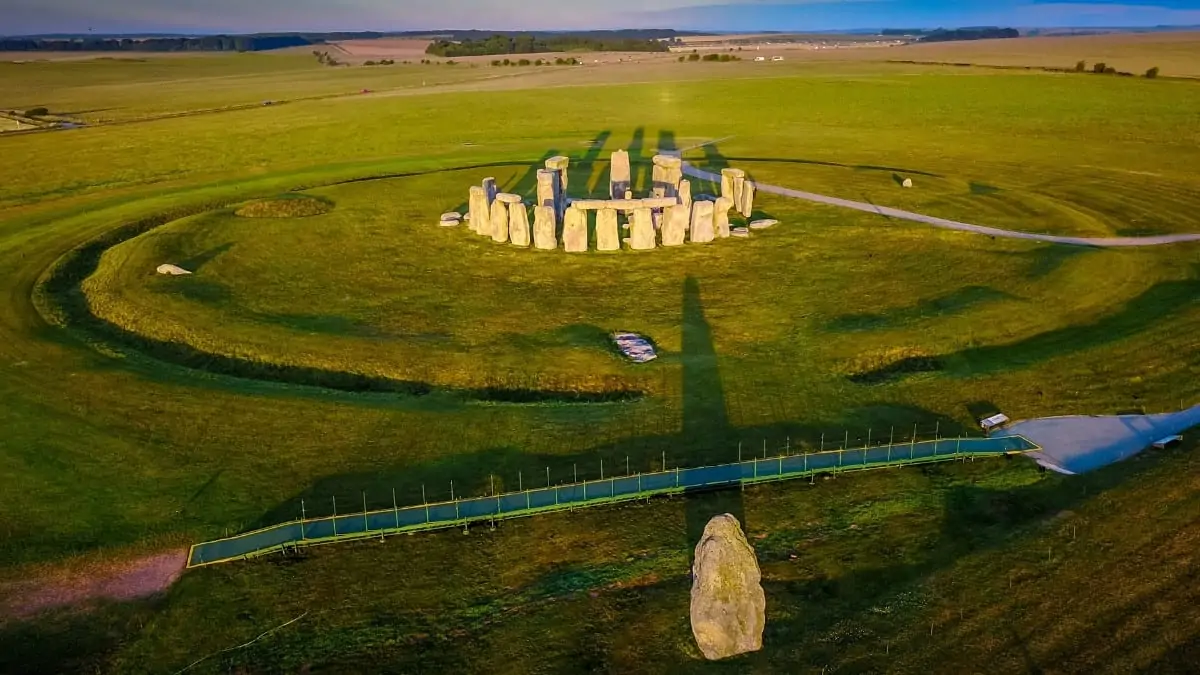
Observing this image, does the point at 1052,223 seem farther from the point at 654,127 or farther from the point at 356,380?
the point at 654,127

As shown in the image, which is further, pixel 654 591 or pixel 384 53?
pixel 384 53

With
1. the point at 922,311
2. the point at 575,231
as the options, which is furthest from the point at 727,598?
the point at 575,231

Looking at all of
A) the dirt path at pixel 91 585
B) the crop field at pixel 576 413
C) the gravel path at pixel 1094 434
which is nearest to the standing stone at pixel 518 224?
the crop field at pixel 576 413

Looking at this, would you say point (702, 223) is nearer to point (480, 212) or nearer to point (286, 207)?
point (480, 212)

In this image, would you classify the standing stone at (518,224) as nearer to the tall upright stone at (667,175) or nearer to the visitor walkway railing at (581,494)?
the tall upright stone at (667,175)

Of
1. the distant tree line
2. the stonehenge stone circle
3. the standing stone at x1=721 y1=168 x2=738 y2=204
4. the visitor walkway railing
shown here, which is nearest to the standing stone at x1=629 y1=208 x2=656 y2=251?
the stonehenge stone circle

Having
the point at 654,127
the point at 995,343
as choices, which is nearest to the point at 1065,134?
the point at 654,127
